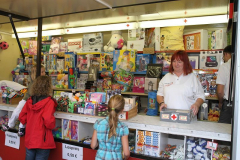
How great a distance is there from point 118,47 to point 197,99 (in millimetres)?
2722

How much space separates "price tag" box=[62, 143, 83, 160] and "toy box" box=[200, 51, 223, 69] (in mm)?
2684

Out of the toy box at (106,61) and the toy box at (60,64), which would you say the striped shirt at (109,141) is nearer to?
the toy box at (106,61)

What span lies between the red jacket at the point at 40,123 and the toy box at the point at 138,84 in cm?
232

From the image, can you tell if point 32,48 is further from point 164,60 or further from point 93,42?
point 164,60

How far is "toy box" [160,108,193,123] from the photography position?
220 centimetres

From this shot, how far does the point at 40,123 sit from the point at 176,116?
145 centimetres

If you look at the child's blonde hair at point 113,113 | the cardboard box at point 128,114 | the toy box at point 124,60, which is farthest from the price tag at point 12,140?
the toy box at point 124,60

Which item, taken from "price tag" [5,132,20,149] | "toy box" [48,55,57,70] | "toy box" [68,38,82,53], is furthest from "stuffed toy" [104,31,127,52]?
"price tag" [5,132,20,149]

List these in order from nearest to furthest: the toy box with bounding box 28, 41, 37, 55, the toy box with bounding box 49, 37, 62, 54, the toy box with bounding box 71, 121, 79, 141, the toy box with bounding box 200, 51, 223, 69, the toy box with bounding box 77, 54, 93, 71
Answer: the toy box with bounding box 71, 121, 79, 141 < the toy box with bounding box 200, 51, 223, 69 < the toy box with bounding box 77, 54, 93, 71 < the toy box with bounding box 49, 37, 62, 54 < the toy box with bounding box 28, 41, 37, 55

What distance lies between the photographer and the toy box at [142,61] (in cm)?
447

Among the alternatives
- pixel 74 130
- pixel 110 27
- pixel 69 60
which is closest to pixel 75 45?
pixel 69 60

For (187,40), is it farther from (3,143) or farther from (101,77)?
(3,143)

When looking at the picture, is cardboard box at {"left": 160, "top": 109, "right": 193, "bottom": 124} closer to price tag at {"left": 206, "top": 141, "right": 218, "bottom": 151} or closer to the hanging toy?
price tag at {"left": 206, "top": 141, "right": 218, "bottom": 151}

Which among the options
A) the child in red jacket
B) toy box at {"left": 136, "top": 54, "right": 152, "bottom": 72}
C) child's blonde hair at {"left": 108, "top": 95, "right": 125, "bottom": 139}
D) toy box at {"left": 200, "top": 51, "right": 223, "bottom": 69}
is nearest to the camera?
child's blonde hair at {"left": 108, "top": 95, "right": 125, "bottom": 139}
